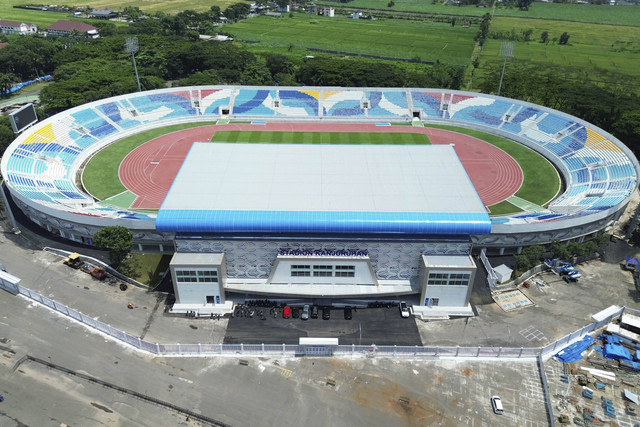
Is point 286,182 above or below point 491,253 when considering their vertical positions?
above

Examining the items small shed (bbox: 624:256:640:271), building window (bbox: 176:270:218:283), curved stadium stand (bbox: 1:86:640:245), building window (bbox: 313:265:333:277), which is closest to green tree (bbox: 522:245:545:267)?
curved stadium stand (bbox: 1:86:640:245)

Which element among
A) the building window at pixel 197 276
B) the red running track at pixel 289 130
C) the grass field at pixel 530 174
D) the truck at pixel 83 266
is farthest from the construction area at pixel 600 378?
the truck at pixel 83 266

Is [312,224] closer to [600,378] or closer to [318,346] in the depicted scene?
[318,346]

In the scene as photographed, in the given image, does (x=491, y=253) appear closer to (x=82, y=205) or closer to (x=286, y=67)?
(x=82, y=205)

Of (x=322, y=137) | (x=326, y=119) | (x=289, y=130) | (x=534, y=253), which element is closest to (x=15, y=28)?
(x=289, y=130)

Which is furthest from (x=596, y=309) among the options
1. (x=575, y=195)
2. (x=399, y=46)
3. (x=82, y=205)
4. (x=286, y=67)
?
(x=399, y=46)

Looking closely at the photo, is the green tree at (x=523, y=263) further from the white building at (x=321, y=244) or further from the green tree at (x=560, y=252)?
the white building at (x=321, y=244)
